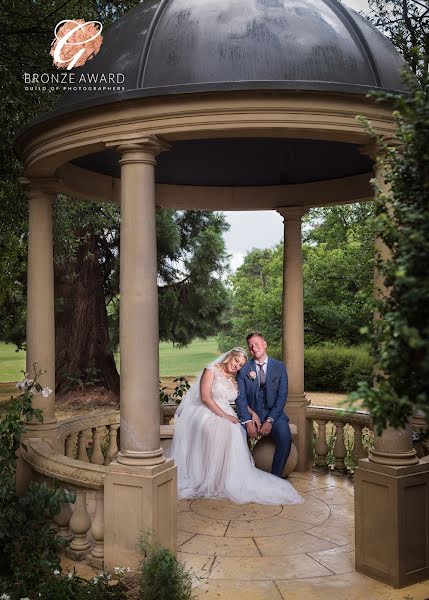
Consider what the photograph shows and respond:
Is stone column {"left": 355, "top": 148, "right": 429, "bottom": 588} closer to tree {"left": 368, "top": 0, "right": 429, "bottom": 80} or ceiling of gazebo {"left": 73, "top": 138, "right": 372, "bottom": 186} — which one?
ceiling of gazebo {"left": 73, "top": 138, "right": 372, "bottom": 186}


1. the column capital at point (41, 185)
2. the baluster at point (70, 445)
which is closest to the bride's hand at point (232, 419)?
the baluster at point (70, 445)

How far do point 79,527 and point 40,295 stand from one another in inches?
115

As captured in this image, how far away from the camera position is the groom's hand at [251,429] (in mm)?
8656

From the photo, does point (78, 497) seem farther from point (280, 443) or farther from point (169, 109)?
point (169, 109)

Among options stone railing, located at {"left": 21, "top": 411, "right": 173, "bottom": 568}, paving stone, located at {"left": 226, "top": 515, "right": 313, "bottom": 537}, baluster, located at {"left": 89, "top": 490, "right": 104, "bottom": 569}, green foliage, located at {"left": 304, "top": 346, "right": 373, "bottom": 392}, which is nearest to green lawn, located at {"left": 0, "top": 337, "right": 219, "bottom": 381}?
green foliage, located at {"left": 304, "top": 346, "right": 373, "bottom": 392}

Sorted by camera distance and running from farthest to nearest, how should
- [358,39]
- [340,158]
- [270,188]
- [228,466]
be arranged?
[270,188] < [340,158] < [228,466] < [358,39]

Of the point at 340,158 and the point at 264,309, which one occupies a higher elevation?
the point at 340,158

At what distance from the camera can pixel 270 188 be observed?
1023 centimetres

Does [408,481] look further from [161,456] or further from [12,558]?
[12,558]

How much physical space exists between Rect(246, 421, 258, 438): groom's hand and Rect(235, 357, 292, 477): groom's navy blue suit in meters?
0.09

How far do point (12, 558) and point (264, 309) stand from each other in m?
22.6

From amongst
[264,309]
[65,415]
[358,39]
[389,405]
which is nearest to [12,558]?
[389,405]

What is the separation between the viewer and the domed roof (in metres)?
5.95

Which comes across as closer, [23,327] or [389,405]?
[389,405]
